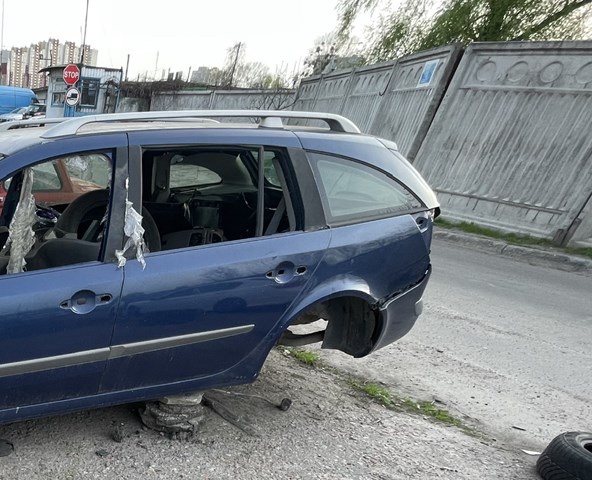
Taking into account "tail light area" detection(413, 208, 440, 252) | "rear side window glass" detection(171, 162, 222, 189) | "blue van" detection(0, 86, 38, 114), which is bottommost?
"blue van" detection(0, 86, 38, 114)

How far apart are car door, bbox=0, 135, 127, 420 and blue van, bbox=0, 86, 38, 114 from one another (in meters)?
37.7

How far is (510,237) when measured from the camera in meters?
11.2

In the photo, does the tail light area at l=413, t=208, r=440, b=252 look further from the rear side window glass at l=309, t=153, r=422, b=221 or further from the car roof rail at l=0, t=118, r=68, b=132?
the car roof rail at l=0, t=118, r=68, b=132

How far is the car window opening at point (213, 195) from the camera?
3.26m

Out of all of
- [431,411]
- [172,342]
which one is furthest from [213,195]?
[431,411]

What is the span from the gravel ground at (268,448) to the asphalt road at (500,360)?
440 mm

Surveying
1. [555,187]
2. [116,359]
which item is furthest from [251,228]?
[555,187]

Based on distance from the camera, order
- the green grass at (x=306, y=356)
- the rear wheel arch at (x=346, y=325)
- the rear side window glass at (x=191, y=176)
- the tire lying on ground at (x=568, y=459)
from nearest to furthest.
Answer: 1. the tire lying on ground at (x=568, y=459)
2. the rear wheel arch at (x=346, y=325)
3. the rear side window glass at (x=191, y=176)
4. the green grass at (x=306, y=356)

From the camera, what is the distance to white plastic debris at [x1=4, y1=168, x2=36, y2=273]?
2.79 metres

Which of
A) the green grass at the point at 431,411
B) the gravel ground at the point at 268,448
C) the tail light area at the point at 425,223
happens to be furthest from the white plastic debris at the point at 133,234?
the green grass at the point at 431,411

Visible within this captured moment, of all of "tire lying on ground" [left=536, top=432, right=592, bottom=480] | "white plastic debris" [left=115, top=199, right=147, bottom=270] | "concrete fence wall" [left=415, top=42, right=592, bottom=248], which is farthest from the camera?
"concrete fence wall" [left=415, top=42, right=592, bottom=248]

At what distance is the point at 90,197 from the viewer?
3812 mm

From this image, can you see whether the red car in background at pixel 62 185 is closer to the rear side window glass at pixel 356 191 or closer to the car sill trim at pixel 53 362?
the rear side window glass at pixel 356 191

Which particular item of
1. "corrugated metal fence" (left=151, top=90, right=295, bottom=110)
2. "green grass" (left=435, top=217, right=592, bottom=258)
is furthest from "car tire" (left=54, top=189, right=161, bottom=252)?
"corrugated metal fence" (left=151, top=90, right=295, bottom=110)
